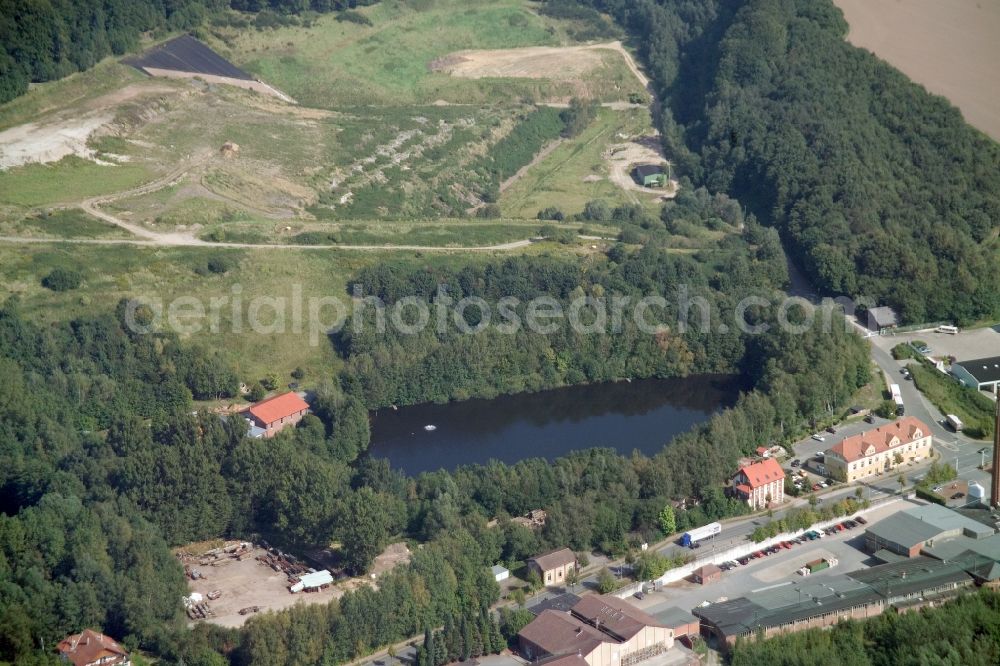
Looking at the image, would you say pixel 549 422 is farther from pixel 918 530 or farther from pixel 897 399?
pixel 918 530

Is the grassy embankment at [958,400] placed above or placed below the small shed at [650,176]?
below

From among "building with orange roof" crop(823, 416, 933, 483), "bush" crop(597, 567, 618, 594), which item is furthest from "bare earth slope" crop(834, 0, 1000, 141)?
"bush" crop(597, 567, 618, 594)

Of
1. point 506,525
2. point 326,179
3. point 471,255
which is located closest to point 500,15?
point 326,179

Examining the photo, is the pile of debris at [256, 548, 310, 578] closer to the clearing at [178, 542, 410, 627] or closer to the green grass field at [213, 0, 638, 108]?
the clearing at [178, 542, 410, 627]

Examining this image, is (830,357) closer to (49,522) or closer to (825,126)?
(825,126)

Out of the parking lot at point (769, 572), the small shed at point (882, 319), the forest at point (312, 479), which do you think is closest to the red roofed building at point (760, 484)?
the forest at point (312, 479)

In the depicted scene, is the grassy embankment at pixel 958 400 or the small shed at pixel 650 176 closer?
the grassy embankment at pixel 958 400

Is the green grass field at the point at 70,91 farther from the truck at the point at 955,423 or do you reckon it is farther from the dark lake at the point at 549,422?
the truck at the point at 955,423

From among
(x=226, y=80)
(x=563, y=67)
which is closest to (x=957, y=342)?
(x=563, y=67)
